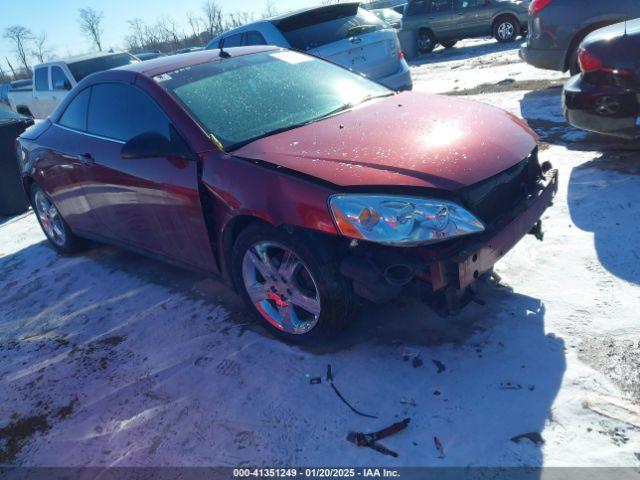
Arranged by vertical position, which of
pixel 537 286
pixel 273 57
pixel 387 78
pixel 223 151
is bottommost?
pixel 537 286

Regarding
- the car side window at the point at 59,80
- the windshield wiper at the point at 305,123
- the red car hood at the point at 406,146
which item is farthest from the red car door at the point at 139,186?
the car side window at the point at 59,80

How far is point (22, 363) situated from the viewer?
3.61 meters

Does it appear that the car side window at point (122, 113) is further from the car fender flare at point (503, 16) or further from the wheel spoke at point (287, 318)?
the car fender flare at point (503, 16)

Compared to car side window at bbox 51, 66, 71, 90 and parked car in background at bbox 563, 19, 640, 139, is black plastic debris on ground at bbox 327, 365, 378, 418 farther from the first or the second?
car side window at bbox 51, 66, 71, 90

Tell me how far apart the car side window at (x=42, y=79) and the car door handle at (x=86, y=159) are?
9.83 meters

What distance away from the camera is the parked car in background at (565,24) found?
21.7ft

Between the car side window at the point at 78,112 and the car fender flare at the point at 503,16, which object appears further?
the car fender flare at the point at 503,16

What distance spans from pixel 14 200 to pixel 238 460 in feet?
21.6

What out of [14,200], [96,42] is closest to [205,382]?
[14,200]

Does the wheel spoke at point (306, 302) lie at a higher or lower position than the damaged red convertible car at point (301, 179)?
lower

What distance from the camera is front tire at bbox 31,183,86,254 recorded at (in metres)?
5.20

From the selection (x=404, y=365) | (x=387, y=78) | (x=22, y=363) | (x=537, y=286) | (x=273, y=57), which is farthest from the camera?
(x=387, y=78)

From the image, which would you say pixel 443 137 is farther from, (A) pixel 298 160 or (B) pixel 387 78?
(B) pixel 387 78

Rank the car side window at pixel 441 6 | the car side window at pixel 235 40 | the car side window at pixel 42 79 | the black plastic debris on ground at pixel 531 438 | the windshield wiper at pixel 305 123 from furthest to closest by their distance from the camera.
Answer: the car side window at pixel 441 6, the car side window at pixel 42 79, the car side window at pixel 235 40, the windshield wiper at pixel 305 123, the black plastic debris on ground at pixel 531 438
